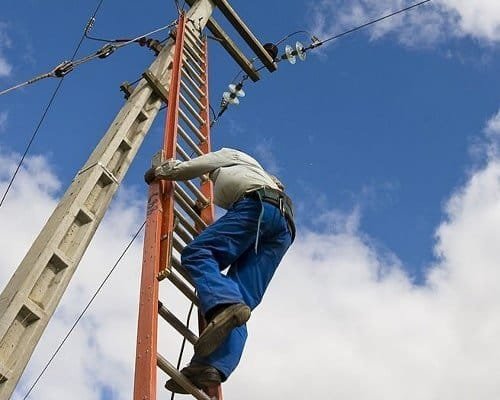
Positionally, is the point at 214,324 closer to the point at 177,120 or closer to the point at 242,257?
the point at 242,257

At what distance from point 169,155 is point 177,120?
50cm

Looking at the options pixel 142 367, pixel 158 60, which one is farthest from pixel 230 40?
pixel 142 367

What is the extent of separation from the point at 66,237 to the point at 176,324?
1.01 m

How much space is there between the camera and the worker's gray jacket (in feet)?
15.1

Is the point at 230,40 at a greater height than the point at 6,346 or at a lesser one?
greater

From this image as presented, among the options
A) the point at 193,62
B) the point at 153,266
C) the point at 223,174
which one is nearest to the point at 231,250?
the point at 153,266

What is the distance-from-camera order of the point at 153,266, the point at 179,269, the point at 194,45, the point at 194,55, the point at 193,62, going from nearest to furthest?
the point at 153,266 → the point at 179,269 → the point at 193,62 → the point at 194,55 → the point at 194,45

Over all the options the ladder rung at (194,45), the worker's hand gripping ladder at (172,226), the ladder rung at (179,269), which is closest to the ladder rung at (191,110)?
the worker's hand gripping ladder at (172,226)

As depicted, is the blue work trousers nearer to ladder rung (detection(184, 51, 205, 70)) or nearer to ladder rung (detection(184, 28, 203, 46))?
ladder rung (detection(184, 51, 205, 70))

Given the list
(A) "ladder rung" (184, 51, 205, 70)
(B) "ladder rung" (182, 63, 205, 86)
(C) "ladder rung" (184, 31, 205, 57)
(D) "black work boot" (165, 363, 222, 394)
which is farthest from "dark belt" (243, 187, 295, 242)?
(C) "ladder rung" (184, 31, 205, 57)

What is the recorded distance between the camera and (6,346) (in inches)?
156

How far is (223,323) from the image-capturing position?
369 centimetres

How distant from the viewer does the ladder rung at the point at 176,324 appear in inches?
159

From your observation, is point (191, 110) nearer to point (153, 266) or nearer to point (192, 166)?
point (192, 166)
